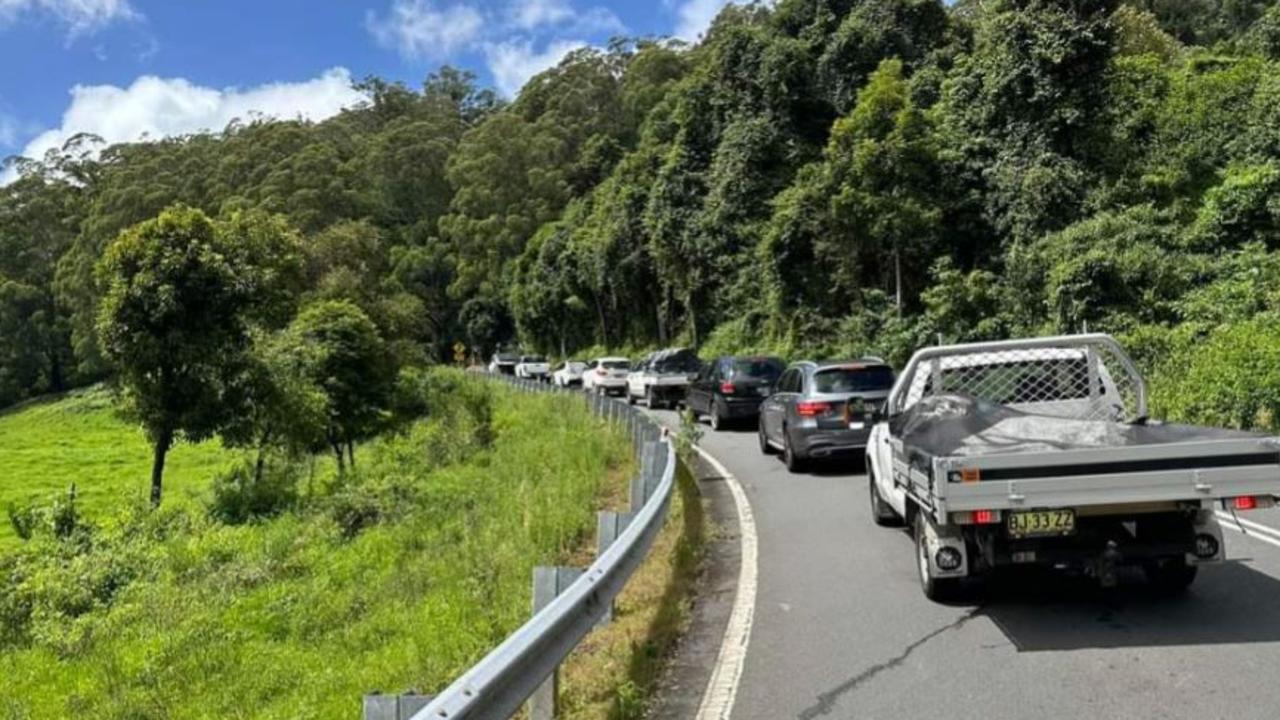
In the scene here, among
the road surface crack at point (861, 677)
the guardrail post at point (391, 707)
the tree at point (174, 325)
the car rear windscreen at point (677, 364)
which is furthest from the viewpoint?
the car rear windscreen at point (677, 364)

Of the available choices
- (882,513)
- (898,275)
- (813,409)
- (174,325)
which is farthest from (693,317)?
(882,513)

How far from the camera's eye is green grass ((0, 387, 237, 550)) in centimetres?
3514

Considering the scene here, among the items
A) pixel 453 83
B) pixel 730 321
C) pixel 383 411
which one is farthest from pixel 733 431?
pixel 453 83

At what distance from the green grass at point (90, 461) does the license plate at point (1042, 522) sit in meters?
23.3

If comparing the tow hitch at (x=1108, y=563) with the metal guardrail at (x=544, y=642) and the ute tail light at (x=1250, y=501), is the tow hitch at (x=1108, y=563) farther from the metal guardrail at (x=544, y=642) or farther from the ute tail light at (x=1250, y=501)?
the metal guardrail at (x=544, y=642)

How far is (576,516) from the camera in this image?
11.4 metres

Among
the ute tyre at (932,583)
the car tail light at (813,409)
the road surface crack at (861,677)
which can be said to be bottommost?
the road surface crack at (861,677)

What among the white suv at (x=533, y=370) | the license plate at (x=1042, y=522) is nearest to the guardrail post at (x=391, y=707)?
the license plate at (x=1042, y=522)

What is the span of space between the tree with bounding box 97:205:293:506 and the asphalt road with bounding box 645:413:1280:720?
2025 centimetres

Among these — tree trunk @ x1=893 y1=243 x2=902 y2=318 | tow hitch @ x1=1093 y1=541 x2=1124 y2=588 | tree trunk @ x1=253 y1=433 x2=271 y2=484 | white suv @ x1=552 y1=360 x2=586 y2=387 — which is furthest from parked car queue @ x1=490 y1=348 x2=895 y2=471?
white suv @ x1=552 y1=360 x2=586 y2=387

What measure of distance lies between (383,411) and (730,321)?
16.4m

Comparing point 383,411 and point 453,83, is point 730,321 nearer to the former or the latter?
point 383,411

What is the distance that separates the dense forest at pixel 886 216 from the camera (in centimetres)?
2314

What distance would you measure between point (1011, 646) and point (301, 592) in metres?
9.24
